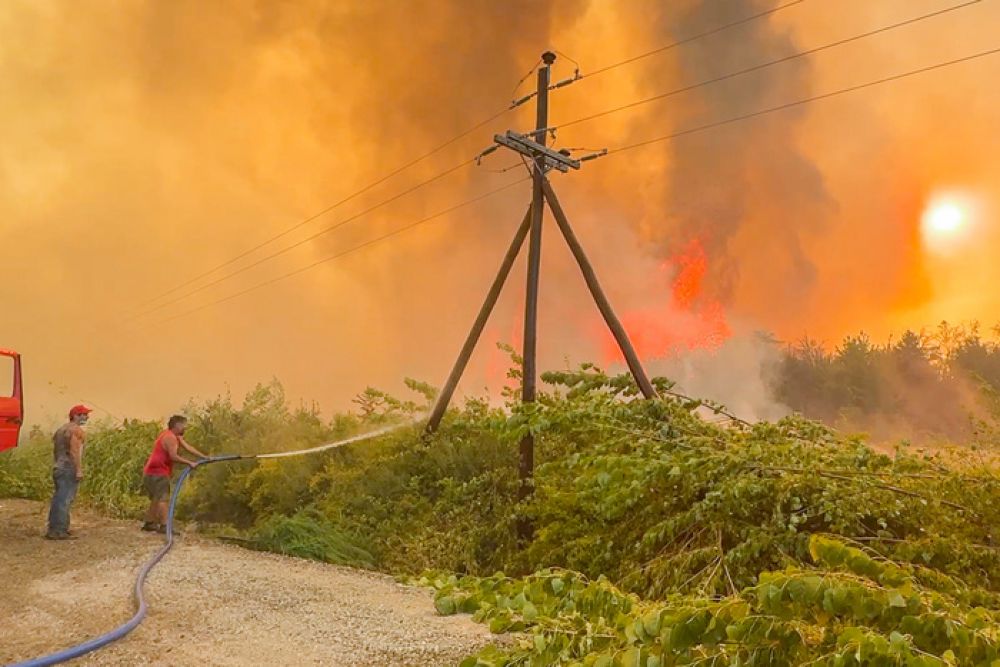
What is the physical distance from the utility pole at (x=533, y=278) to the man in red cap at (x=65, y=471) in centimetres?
546

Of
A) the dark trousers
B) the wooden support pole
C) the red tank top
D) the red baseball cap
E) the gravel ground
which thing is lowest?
the gravel ground

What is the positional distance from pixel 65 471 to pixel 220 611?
5738 mm

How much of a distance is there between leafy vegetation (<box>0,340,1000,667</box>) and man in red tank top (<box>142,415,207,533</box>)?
3.82 feet

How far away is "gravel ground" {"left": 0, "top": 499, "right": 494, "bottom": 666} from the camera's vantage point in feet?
17.1

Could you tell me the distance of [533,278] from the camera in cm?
1086

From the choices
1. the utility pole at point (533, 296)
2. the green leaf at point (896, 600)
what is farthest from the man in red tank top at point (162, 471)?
the green leaf at point (896, 600)

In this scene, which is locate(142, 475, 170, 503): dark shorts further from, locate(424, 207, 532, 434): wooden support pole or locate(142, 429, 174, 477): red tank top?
locate(424, 207, 532, 434): wooden support pole

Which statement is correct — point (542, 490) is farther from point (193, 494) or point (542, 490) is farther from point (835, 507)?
point (193, 494)

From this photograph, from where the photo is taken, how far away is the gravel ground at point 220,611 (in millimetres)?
→ 5219

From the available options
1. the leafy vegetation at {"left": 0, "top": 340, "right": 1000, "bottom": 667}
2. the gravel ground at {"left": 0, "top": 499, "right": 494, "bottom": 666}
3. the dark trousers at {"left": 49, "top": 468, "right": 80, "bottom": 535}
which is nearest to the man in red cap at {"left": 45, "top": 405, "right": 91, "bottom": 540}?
the dark trousers at {"left": 49, "top": 468, "right": 80, "bottom": 535}

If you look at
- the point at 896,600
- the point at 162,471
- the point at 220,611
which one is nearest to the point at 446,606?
the point at 220,611

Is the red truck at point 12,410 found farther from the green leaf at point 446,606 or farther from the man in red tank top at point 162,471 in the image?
the green leaf at point 446,606

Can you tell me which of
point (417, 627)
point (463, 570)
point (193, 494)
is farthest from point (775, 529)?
point (193, 494)

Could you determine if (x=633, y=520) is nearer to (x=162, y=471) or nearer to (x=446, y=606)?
(x=446, y=606)
